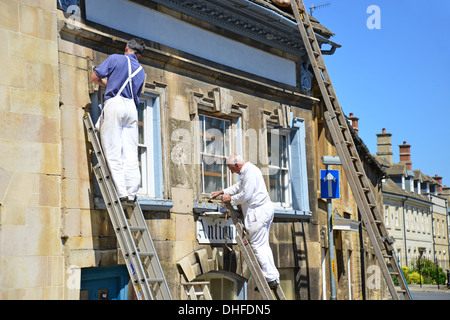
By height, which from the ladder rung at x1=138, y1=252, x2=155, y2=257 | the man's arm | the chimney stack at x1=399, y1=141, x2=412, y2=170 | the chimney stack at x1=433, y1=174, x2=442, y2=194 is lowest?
the ladder rung at x1=138, y1=252, x2=155, y2=257

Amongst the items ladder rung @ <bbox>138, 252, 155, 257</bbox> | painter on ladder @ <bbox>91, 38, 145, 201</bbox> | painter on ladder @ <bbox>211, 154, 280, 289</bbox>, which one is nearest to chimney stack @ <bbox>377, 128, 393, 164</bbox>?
painter on ladder @ <bbox>211, 154, 280, 289</bbox>

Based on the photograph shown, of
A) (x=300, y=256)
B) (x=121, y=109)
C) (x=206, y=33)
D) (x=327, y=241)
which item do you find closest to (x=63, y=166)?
(x=121, y=109)

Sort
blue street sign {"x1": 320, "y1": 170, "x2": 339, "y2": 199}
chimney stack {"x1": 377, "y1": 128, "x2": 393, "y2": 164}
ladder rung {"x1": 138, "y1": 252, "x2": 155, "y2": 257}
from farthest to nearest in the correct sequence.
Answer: chimney stack {"x1": 377, "y1": 128, "x2": 393, "y2": 164} < blue street sign {"x1": 320, "y1": 170, "x2": 339, "y2": 199} < ladder rung {"x1": 138, "y1": 252, "x2": 155, "y2": 257}

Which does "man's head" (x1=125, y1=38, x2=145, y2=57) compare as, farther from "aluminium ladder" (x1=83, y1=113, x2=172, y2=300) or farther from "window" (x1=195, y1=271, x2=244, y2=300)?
"window" (x1=195, y1=271, x2=244, y2=300)

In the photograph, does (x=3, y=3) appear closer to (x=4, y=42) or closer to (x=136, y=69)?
(x=4, y=42)

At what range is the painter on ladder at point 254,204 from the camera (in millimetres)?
A: 10547

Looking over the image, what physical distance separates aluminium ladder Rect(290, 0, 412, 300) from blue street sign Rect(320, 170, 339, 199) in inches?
69.0

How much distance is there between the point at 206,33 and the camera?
12031mm

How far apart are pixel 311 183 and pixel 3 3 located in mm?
7446

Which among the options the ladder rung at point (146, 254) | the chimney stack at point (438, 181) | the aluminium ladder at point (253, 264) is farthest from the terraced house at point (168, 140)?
the chimney stack at point (438, 181)

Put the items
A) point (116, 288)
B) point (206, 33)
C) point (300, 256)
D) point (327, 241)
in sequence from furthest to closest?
point (327, 241), point (300, 256), point (206, 33), point (116, 288)

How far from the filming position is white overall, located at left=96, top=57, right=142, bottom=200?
8.84 meters

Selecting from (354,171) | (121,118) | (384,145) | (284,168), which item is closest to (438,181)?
(384,145)

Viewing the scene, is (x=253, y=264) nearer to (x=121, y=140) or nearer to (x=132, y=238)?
(x=132, y=238)
